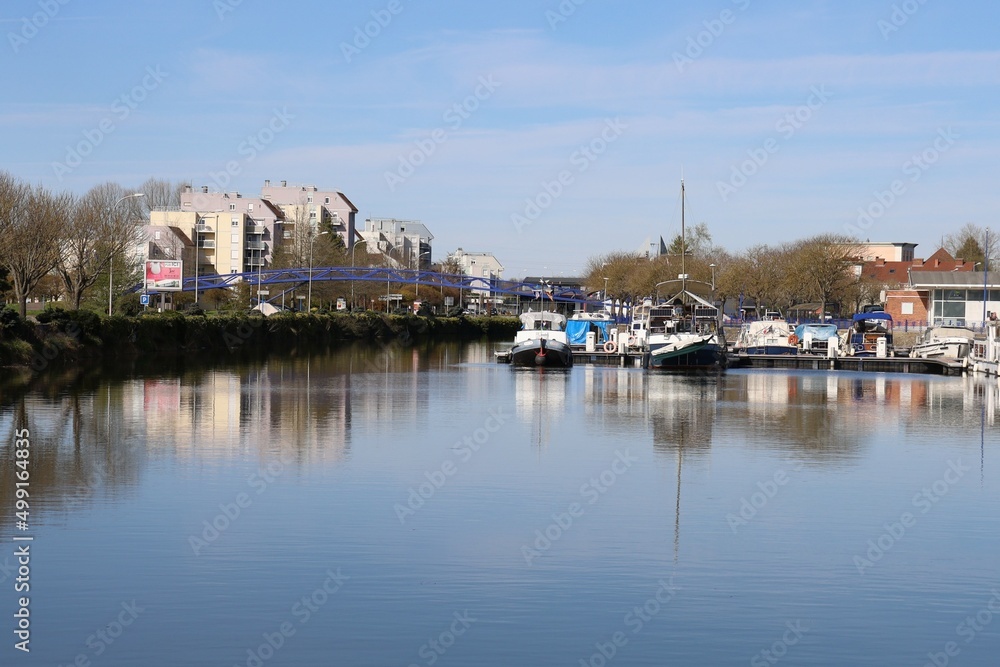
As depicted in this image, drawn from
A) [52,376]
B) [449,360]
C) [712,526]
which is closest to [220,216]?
[449,360]

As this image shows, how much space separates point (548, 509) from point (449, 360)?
49.7 metres

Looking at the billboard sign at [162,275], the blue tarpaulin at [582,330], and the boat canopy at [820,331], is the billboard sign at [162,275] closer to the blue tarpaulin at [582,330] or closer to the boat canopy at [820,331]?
the blue tarpaulin at [582,330]

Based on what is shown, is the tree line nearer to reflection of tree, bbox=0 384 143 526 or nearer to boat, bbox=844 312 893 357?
boat, bbox=844 312 893 357

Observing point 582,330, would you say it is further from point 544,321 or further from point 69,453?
point 69,453

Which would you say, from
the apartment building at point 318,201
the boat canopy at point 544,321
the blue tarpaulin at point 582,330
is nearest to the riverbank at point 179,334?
the boat canopy at point 544,321

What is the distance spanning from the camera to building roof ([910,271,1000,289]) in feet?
284

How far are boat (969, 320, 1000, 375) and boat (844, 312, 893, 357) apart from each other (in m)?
5.48

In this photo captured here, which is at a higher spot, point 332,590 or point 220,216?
point 220,216

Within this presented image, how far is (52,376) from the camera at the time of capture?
42094 millimetres

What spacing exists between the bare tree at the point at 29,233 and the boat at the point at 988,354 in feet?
138

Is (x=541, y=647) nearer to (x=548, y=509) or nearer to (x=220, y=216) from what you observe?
(x=548, y=509)

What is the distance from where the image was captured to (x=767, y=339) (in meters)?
71.9

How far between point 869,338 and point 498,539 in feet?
195

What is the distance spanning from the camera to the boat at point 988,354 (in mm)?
55938
